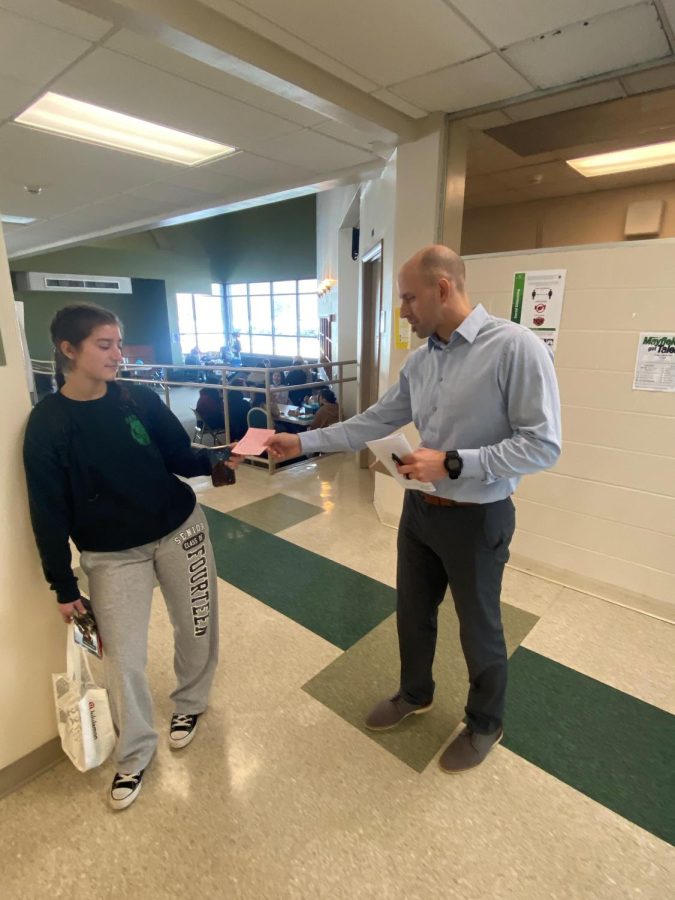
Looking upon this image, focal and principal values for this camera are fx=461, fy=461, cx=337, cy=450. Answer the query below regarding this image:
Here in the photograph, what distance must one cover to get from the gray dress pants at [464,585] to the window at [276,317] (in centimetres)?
1235

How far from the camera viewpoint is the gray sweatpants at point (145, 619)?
1.45m

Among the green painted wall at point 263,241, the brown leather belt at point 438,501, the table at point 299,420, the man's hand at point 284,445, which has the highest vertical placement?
the green painted wall at point 263,241

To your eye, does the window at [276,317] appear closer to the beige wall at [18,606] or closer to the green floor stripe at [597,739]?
the green floor stripe at [597,739]

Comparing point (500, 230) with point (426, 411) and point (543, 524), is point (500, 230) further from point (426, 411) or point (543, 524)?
point (426, 411)

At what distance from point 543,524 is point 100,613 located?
2470 mm

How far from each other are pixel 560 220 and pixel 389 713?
467 centimetres

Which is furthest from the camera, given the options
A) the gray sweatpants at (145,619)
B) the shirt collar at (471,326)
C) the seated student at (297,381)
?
the seated student at (297,381)

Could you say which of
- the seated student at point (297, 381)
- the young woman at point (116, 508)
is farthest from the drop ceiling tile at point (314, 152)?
the seated student at point (297, 381)

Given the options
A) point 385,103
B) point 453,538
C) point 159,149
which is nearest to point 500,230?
point 385,103

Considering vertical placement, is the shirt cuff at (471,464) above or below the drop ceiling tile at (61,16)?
below

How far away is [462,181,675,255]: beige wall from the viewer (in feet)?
13.3

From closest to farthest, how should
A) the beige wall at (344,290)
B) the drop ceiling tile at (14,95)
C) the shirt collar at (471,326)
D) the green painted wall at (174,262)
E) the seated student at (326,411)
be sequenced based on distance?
the shirt collar at (471,326) < the drop ceiling tile at (14,95) < the seated student at (326,411) < the beige wall at (344,290) < the green painted wall at (174,262)

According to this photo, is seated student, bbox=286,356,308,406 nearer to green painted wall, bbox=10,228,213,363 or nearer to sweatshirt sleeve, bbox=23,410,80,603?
sweatshirt sleeve, bbox=23,410,80,603

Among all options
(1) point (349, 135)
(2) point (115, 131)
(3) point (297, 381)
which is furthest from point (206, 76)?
(3) point (297, 381)
